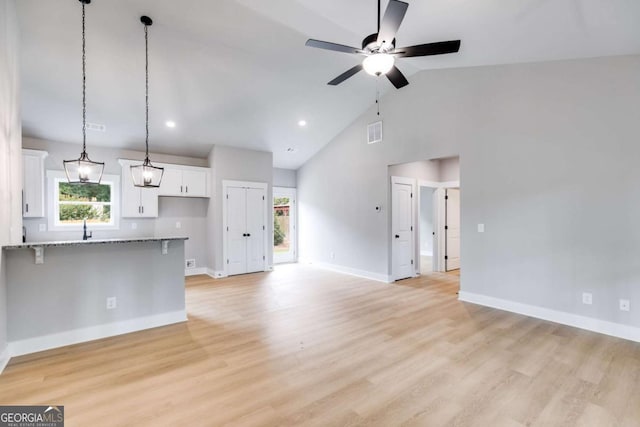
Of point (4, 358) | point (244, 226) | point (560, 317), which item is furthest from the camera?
point (244, 226)

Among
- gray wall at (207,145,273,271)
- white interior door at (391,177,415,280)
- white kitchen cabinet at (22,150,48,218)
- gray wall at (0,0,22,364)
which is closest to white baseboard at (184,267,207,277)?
gray wall at (207,145,273,271)

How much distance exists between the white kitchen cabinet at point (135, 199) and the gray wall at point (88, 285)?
2731mm

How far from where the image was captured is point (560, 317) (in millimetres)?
3732

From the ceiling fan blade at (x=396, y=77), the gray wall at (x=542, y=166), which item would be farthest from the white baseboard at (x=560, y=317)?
the ceiling fan blade at (x=396, y=77)

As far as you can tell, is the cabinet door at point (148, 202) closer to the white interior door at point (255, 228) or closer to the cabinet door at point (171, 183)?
the cabinet door at point (171, 183)

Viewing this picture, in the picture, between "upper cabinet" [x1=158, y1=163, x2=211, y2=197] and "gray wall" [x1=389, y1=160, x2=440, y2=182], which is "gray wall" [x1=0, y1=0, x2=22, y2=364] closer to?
"upper cabinet" [x1=158, y1=163, x2=211, y2=197]

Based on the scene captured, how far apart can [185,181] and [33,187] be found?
2400mm

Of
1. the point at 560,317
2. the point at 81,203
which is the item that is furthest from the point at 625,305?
the point at 81,203

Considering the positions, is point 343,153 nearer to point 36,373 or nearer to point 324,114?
point 324,114

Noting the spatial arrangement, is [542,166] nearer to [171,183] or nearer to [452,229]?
[452,229]

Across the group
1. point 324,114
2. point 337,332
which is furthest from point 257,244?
point 337,332

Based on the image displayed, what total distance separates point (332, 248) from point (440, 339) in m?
4.06

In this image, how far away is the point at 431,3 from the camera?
2848 millimetres

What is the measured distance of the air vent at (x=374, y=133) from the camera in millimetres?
5941
